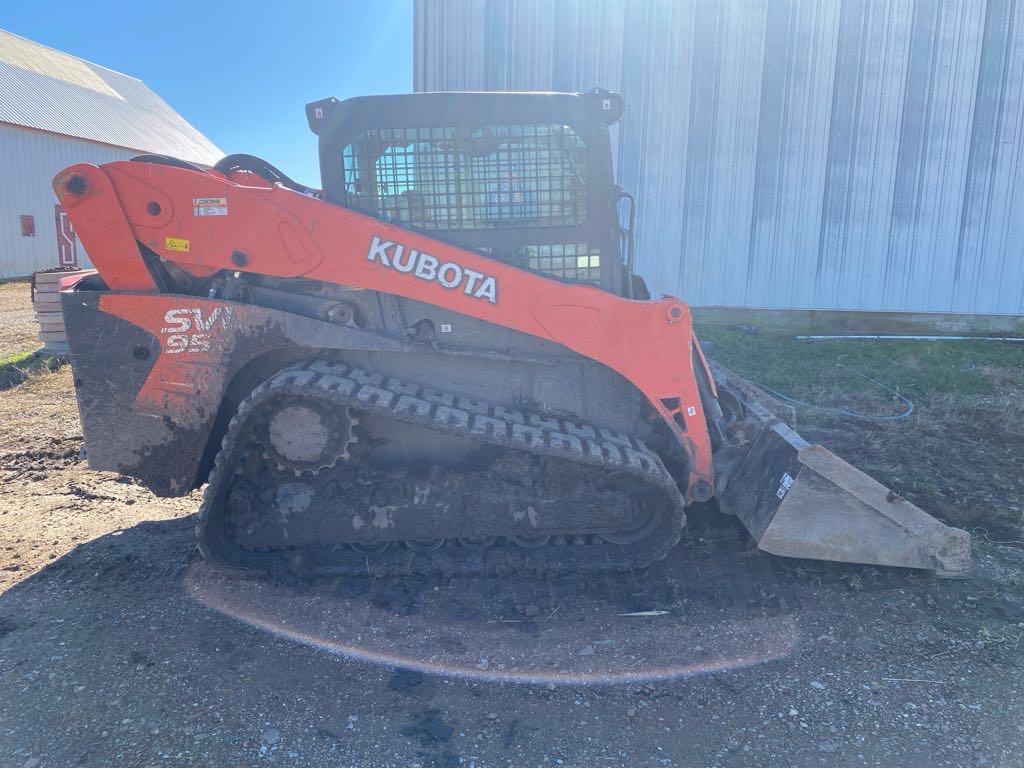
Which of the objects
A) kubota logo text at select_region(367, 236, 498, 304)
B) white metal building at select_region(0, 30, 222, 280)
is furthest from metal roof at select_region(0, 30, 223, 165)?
kubota logo text at select_region(367, 236, 498, 304)

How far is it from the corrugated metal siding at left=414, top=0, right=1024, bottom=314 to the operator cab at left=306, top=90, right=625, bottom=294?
9067mm

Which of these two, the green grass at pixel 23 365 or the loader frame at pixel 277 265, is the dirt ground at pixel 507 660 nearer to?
the loader frame at pixel 277 265

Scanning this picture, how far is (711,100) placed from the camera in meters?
12.9

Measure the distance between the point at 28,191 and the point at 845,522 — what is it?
1055 inches

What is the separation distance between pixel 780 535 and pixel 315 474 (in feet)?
8.68

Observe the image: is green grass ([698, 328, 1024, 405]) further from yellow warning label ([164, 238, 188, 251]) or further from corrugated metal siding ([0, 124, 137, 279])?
corrugated metal siding ([0, 124, 137, 279])

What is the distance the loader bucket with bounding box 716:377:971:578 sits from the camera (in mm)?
4070

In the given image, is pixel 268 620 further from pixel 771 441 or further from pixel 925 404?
pixel 925 404

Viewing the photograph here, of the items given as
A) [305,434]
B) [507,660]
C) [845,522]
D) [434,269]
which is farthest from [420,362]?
[845,522]

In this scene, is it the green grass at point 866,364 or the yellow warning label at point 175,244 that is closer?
the yellow warning label at point 175,244

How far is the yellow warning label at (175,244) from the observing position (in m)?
4.27

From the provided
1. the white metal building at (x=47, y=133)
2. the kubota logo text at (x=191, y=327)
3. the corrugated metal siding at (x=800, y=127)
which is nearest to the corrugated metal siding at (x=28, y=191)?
the white metal building at (x=47, y=133)

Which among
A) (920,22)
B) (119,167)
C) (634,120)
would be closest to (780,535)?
(119,167)

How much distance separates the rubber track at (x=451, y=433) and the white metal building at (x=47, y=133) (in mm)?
21539
